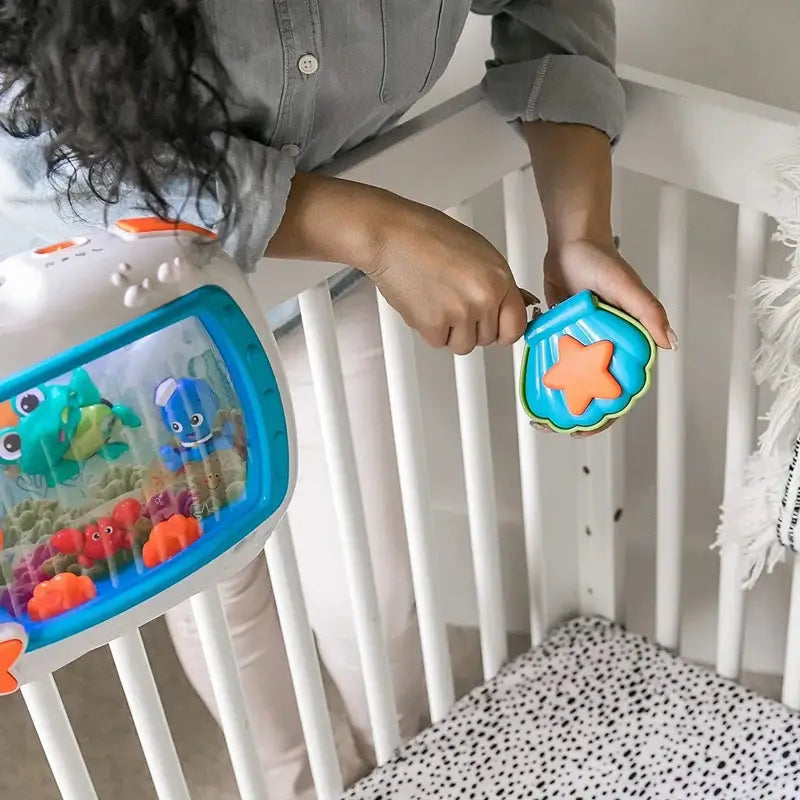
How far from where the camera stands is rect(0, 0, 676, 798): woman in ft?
1.56

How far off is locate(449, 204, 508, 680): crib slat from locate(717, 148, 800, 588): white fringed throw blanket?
174 millimetres

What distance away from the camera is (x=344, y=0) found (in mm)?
555

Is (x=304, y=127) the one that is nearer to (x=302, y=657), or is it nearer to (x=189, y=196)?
(x=189, y=196)

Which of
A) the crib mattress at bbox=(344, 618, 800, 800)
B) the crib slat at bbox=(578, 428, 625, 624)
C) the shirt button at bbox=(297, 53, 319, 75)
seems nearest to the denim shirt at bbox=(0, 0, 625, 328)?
the shirt button at bbox=(297, 53, 319, 75)

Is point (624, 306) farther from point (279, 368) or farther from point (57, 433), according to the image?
point (57, 433)

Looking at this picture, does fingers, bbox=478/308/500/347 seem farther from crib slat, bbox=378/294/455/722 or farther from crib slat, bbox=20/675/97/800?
crib slat, bbox=20/675/97/800

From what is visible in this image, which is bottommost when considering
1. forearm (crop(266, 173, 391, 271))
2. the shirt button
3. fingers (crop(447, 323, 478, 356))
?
fingers (crop(447, 323, 478, 356))

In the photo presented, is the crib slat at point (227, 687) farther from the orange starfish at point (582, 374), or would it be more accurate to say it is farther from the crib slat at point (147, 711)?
the orange starfish at point (582, 374)

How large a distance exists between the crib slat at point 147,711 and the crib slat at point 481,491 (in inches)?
10.7

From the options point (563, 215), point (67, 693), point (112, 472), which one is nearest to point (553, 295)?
point (563, 215)

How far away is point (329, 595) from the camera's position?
94 centimetres

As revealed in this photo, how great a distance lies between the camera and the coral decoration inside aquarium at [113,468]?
485 millimetres

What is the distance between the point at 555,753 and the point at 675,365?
1.03 feet

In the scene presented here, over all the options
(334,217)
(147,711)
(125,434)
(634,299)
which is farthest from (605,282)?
(147,711)
